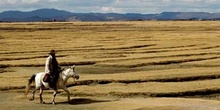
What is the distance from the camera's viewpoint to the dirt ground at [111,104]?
76.5 ft

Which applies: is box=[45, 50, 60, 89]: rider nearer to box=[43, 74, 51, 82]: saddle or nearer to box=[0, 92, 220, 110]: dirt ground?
box=[43, 74, 51, 82]: saddle

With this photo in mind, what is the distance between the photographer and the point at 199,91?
29.1 meters

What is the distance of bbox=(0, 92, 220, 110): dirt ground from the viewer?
918 inches

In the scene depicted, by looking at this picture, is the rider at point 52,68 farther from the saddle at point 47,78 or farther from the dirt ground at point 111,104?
the dirt ground at point 111,104

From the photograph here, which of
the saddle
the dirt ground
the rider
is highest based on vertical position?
the rider

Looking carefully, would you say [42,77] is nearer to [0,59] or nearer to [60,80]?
[60,80]

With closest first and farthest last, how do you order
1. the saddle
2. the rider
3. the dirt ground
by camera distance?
the dirt ground
the rider
the saddle

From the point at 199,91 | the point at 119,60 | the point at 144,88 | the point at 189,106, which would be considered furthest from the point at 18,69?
the point at 189,106

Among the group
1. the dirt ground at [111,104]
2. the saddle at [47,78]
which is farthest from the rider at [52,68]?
the dirt ground at [111,104]

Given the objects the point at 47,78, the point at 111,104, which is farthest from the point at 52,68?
the point at 111,104

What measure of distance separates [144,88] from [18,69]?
1584 cm

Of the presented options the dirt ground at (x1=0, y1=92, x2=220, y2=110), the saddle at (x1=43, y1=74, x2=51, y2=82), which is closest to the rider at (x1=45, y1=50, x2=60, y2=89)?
the saddle at (x1=43, y1=74, x2=51, y2=82)

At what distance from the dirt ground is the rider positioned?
1.30m

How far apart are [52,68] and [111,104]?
3.74 meters
